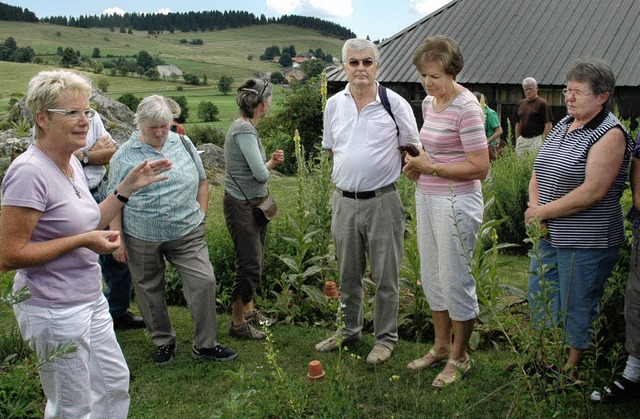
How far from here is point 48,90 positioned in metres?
2.58

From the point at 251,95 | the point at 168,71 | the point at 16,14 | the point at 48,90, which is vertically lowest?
the point at 168,71

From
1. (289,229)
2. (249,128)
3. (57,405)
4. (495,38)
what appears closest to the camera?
(57,405)

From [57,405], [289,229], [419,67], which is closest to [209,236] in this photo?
[289,229]

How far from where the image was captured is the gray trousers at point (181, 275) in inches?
166

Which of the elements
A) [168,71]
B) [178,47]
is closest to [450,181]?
[168,71]

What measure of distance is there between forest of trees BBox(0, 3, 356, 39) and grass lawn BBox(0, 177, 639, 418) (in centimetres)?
10959

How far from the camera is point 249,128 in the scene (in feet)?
14.9

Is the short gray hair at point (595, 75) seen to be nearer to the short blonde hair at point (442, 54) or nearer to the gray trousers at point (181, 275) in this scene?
the short blonde hair at point (442, 54)

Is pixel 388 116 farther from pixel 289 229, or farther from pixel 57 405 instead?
pixel 57 405

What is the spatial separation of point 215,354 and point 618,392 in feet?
8.38

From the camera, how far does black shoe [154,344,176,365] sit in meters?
4.43

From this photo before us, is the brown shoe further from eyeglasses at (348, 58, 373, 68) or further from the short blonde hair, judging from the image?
the short blonde hair

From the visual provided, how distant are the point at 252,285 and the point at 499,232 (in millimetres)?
3700

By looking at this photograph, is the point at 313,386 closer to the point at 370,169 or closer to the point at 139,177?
the point at 370,169
